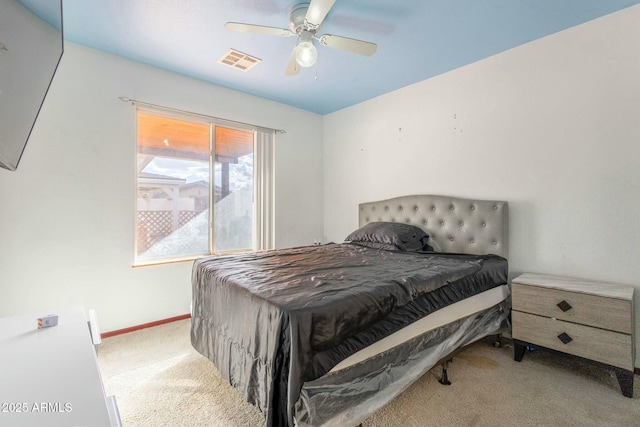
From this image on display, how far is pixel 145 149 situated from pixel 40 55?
2029mm

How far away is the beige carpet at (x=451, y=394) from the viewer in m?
1.55

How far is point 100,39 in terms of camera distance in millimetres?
2385

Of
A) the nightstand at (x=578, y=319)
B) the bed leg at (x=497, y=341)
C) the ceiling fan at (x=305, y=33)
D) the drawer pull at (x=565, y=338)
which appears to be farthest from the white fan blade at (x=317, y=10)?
the bed leg at (x=497, y=341)

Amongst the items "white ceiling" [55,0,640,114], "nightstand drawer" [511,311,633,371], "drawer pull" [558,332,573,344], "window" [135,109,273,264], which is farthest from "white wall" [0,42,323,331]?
"drawer pull" [558,332,573,344]

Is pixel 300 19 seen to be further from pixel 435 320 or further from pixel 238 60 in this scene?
pixel 435 320

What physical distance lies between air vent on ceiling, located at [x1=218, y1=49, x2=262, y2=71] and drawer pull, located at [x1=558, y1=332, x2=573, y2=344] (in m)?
3.40

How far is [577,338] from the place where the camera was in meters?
1.89

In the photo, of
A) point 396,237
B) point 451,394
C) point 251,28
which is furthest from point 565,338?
point 251,28

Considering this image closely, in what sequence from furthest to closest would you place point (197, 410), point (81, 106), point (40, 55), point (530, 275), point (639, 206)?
1. point (81, 106)
2. point (530, 275)
3. point (639, 206)
4. point (197, 410)
5. point (40, 55)

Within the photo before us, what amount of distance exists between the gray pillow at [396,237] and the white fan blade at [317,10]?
200 cm

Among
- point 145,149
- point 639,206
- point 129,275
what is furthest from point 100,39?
point 639,206

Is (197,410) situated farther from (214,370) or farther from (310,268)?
(310,268)

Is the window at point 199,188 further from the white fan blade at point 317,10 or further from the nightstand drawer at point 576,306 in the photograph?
the nightstand drawer at point 576,306

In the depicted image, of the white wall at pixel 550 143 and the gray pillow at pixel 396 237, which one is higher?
the white wall at pixel 550 143
